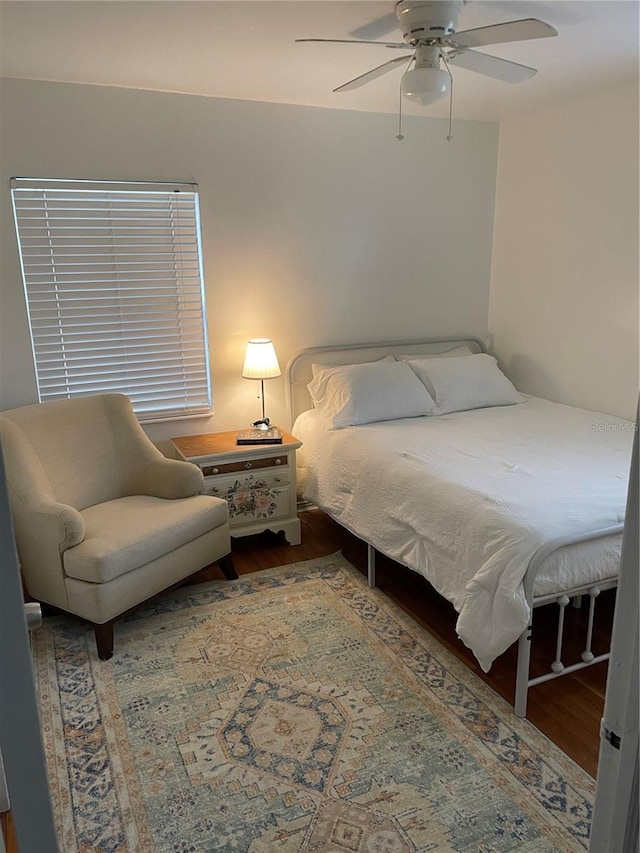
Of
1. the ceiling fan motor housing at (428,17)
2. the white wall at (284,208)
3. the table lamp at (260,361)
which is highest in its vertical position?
the ceiling fan motor housing at (428,17)

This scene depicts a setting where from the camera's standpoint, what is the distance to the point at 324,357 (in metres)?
3.93

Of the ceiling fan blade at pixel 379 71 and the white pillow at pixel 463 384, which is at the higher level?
the ceiling fan blade at pixel 379 71

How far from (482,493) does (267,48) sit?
2.02m

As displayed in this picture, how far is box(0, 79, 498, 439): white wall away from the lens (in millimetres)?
3107

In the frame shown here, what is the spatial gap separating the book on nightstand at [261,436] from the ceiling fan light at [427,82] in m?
1.83

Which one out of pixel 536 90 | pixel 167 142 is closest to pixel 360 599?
pixel 167 142

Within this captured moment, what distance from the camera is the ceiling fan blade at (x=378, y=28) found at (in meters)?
2.29

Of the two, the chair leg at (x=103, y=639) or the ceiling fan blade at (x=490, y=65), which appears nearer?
the ceiling fan blade at (x=490, y=65)

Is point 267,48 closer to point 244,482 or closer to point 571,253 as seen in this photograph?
point 244,482

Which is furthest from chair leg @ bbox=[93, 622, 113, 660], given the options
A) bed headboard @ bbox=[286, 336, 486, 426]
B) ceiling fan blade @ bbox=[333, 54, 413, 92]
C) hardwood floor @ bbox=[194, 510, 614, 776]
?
ceiling fan blade @ bbox=[333, 54, 413, 92]

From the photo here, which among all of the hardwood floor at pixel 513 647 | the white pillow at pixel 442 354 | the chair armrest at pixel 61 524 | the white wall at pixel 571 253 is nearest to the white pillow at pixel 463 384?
the white pillow at pixel 442 354

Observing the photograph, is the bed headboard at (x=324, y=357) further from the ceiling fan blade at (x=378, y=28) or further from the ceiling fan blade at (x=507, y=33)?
the ceiling fan blade at (x=507, y=33)

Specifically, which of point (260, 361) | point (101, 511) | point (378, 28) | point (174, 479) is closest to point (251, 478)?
point (174, 479)

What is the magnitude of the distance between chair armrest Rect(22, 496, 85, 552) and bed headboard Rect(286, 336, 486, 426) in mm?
1644
